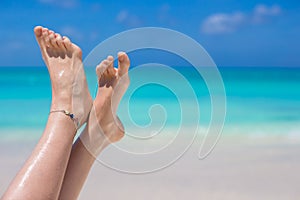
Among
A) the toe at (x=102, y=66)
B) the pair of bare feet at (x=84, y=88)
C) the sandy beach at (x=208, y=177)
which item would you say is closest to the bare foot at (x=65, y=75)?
the pair of bare feet at (x=84, y=88)

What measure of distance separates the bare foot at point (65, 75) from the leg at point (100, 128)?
0.06 meters

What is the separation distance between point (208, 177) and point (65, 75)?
44.6 inches

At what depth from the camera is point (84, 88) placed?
1.88m

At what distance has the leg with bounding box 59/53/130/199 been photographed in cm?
168

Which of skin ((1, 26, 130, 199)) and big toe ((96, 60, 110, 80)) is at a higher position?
big toe ((96, 60, 110, 80))

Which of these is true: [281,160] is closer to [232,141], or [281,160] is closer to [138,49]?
[232,141]

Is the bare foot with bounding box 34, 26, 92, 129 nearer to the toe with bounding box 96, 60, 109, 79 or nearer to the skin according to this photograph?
the skin

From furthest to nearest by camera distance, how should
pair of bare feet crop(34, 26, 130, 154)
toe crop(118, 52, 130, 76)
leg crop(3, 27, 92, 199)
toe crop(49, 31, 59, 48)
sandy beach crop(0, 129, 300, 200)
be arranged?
sandy beach crop(0, 129, 300, 200) → toe crop(118, 52, 130, 76) → toe crop(49, 31, 59, 48) → pair of bare feet crop(34, 26, 130, 154) → leg crop(3, 27, 92, 199)

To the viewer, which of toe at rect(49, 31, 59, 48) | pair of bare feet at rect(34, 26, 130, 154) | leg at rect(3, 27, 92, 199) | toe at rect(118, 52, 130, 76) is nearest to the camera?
leg at rect(3, 27, 92, 199)

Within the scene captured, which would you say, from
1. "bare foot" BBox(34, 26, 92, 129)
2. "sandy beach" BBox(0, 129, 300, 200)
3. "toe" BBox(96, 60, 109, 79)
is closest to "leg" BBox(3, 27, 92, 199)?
"bare foot" BBox(34, 26, 92, 129)

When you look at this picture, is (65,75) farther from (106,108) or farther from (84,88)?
(106,108)

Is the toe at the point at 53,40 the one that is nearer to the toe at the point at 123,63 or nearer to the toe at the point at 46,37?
the toe at the point at 46,37

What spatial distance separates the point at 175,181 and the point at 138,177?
20cm

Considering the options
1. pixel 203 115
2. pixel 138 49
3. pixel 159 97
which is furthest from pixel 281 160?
pixel 159 97
